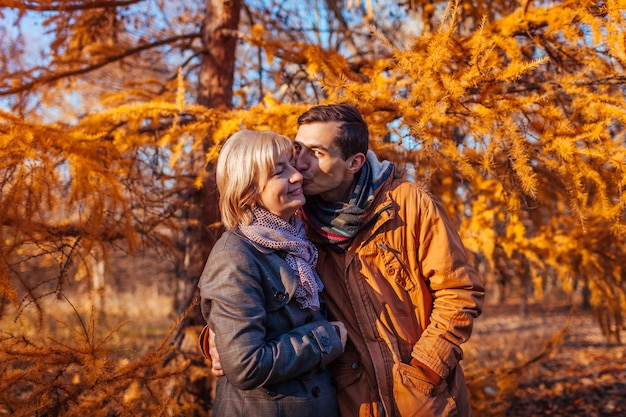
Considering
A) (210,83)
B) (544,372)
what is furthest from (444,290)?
(544,372)

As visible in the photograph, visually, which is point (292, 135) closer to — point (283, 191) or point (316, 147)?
point (316, 147)

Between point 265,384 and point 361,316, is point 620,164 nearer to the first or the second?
point 361,316

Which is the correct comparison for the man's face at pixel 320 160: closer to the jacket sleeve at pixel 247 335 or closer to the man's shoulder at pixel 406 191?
the man's shoulder at pixel 406 191

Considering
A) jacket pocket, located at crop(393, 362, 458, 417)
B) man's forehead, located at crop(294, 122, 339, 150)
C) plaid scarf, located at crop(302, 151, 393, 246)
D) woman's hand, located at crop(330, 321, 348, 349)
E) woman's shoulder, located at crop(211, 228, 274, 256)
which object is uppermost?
man's forehead, located at crop(294, 122, 339, 150)

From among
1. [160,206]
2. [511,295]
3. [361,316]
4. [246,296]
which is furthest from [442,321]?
[511,295]

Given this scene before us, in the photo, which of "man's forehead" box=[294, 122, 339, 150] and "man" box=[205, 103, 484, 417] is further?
"man's forehead" box=[294, 122, 339, 150]

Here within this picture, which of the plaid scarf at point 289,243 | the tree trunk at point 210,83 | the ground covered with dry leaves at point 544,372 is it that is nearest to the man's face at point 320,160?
the plaid scarf at point 289,243

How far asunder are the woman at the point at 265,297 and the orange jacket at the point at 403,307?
0.51 ft

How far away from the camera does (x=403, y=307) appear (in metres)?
2.29

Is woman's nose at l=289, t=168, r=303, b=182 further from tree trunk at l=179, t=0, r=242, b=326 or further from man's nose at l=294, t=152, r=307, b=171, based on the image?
tree trunk at l=179, t=0, r=242, b=326

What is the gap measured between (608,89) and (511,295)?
22020mm

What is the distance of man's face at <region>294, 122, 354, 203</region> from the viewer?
93.8 inches

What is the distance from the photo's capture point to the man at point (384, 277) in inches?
85.5

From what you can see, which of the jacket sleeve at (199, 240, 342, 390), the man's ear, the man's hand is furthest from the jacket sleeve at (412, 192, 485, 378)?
the man's hand
